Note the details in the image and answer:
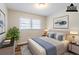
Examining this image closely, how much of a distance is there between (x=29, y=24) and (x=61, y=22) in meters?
1.87

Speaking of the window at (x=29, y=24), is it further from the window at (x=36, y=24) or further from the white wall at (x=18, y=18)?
the white wall at (x=18, y=18)

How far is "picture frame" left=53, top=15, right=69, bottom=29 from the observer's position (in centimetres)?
376

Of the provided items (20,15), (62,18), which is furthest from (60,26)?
(20,15)

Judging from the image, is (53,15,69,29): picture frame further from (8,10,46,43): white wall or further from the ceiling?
(8,10,46,43): white wall

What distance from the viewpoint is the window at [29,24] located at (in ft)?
15.2

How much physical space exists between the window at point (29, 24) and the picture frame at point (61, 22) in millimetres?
1094

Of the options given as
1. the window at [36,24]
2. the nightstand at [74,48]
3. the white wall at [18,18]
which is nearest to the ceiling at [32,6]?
the white wall at [18,18]

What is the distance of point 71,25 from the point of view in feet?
11.8

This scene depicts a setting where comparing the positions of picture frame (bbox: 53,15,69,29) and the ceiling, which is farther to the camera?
picture frame (bbox: 53,15,69,29)

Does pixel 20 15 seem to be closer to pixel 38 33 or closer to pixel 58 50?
pixel 38 33

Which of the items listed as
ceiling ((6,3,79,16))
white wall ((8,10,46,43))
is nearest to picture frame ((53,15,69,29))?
ceiling ((6,3,79,16))

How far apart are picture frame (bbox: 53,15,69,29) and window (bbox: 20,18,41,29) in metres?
1.09
